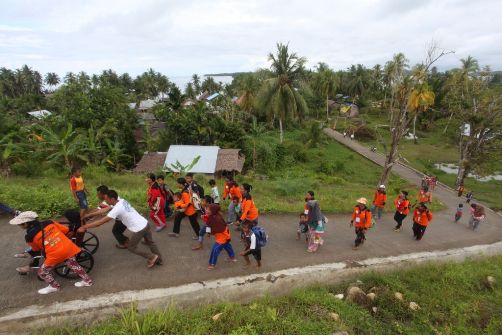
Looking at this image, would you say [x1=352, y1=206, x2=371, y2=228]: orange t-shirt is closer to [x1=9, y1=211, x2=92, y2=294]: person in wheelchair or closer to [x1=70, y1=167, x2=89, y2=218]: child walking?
[x1=9, y1=211, x2=92, y2=294]: person in wheelchair

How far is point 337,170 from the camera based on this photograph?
2780 cm

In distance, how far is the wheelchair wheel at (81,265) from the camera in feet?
17.7

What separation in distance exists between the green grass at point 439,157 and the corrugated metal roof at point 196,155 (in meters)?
18.4

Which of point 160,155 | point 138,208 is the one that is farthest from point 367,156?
point 138,208

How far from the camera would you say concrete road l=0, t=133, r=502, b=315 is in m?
5.25

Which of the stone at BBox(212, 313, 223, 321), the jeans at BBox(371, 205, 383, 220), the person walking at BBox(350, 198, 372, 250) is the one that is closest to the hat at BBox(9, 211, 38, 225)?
the stone at BBox(212, 313, 223, 321)

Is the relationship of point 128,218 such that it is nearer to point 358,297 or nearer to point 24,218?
point 24,218

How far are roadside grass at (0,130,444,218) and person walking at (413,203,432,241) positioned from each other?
2.29 meters

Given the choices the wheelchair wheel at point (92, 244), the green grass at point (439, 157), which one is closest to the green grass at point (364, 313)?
the wheelchair wheel at point (92, 244)

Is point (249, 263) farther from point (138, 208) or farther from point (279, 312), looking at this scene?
point (138, 208)

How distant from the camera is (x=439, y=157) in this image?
113ft

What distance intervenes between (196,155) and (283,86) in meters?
11.6

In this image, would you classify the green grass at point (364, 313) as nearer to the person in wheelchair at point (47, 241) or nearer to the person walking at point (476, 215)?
the person in wheelchair at point (47, 241)

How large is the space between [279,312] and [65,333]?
3.37 m
